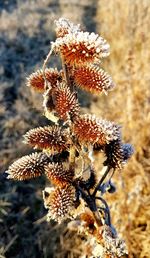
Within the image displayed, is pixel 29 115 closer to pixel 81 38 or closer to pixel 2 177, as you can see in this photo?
pixel 2 177

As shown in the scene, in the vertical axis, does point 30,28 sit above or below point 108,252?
above

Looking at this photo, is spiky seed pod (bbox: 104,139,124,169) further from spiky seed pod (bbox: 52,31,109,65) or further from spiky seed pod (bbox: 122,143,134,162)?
spiky seed pod (bbox: 52,31,109,65)

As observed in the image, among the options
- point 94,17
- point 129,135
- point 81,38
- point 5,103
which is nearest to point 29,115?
point 5,103

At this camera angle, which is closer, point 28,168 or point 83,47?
point 83,47

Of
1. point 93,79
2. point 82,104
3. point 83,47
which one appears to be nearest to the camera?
point 83,47

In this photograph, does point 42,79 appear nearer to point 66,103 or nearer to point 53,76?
point 53,76

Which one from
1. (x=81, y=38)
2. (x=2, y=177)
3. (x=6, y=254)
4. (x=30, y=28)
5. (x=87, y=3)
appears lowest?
(x=81, y=38)

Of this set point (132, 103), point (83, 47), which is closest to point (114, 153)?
point (83, 47)

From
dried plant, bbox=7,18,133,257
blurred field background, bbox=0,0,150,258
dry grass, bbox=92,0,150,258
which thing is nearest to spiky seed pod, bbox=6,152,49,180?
dried plant, bbox=7,18,133,257
